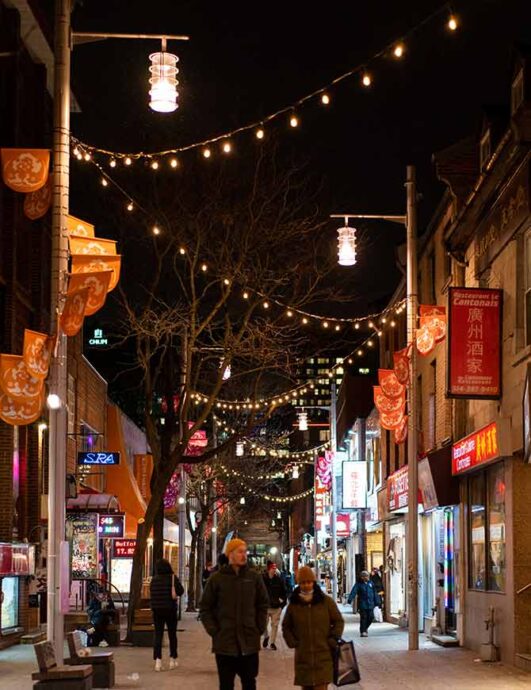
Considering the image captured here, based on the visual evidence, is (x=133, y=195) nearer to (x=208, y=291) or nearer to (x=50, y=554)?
(x=208, y=291)

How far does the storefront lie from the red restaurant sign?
8.93 m

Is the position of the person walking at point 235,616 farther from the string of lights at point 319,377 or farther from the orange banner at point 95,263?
the string of lights at point 319,377

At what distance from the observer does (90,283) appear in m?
14.7

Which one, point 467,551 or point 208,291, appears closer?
point 467,551

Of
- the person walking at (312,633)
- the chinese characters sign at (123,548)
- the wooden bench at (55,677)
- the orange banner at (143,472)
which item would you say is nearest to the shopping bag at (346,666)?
the person walking at (312,633)

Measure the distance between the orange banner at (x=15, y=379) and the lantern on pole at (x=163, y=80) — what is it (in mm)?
3597

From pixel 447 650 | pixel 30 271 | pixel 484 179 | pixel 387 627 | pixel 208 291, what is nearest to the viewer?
pixel 484 179

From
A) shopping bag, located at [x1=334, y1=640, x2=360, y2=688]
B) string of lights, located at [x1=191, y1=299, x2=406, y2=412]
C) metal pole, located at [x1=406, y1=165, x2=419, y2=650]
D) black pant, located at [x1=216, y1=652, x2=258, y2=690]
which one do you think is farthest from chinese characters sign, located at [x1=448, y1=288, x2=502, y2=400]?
black pant, located at [x1=216, y1=652, x2=258, y2=690]

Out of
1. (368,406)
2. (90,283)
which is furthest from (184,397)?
(368,406)

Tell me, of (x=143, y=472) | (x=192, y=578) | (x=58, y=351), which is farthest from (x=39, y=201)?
(x=192, y=578)

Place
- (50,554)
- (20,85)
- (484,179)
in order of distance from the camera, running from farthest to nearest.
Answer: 1. (20,85)
2. (484,179)
3. (50,554)

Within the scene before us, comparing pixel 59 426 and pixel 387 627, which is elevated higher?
pixel 59 426

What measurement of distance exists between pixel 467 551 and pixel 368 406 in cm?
3889

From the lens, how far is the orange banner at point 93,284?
14609 mm
